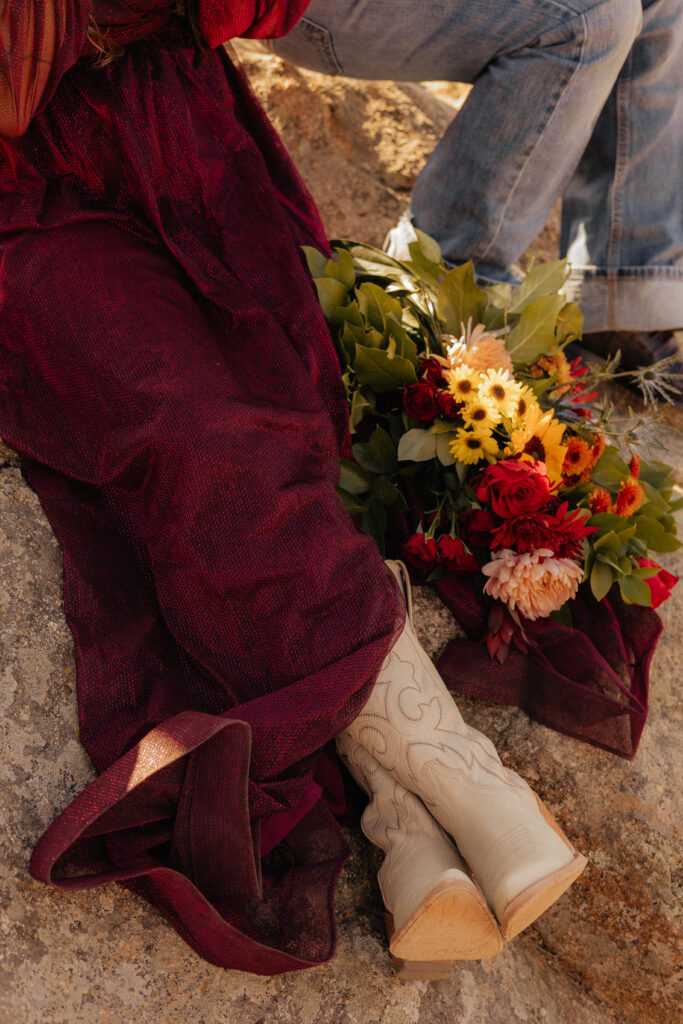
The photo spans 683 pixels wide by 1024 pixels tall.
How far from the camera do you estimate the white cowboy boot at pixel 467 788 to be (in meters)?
0.89

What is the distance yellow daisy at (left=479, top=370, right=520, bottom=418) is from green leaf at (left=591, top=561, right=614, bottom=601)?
255 millimetres

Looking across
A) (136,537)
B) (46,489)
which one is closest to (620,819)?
(136,537)

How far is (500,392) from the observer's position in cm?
114

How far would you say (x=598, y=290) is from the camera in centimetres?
162

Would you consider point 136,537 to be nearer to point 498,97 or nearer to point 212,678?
point 212,678

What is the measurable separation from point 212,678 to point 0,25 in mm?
705

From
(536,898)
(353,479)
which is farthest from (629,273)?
(536,898)

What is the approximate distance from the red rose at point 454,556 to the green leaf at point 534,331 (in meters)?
0.31

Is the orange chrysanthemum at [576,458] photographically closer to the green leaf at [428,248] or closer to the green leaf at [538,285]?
the green leaf at [538,285]

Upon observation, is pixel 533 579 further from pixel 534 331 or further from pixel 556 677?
pixel 534 331

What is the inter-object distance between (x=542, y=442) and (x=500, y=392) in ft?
0.30

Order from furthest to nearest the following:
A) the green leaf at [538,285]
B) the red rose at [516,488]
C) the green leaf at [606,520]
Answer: the green leaf at [538,285], the green leaf at [606,520], the red rose at [516,488]

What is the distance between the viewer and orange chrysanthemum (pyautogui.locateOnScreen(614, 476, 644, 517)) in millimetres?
1201

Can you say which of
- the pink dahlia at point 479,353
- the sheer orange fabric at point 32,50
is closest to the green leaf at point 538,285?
the pink dahlia at point 479,353
